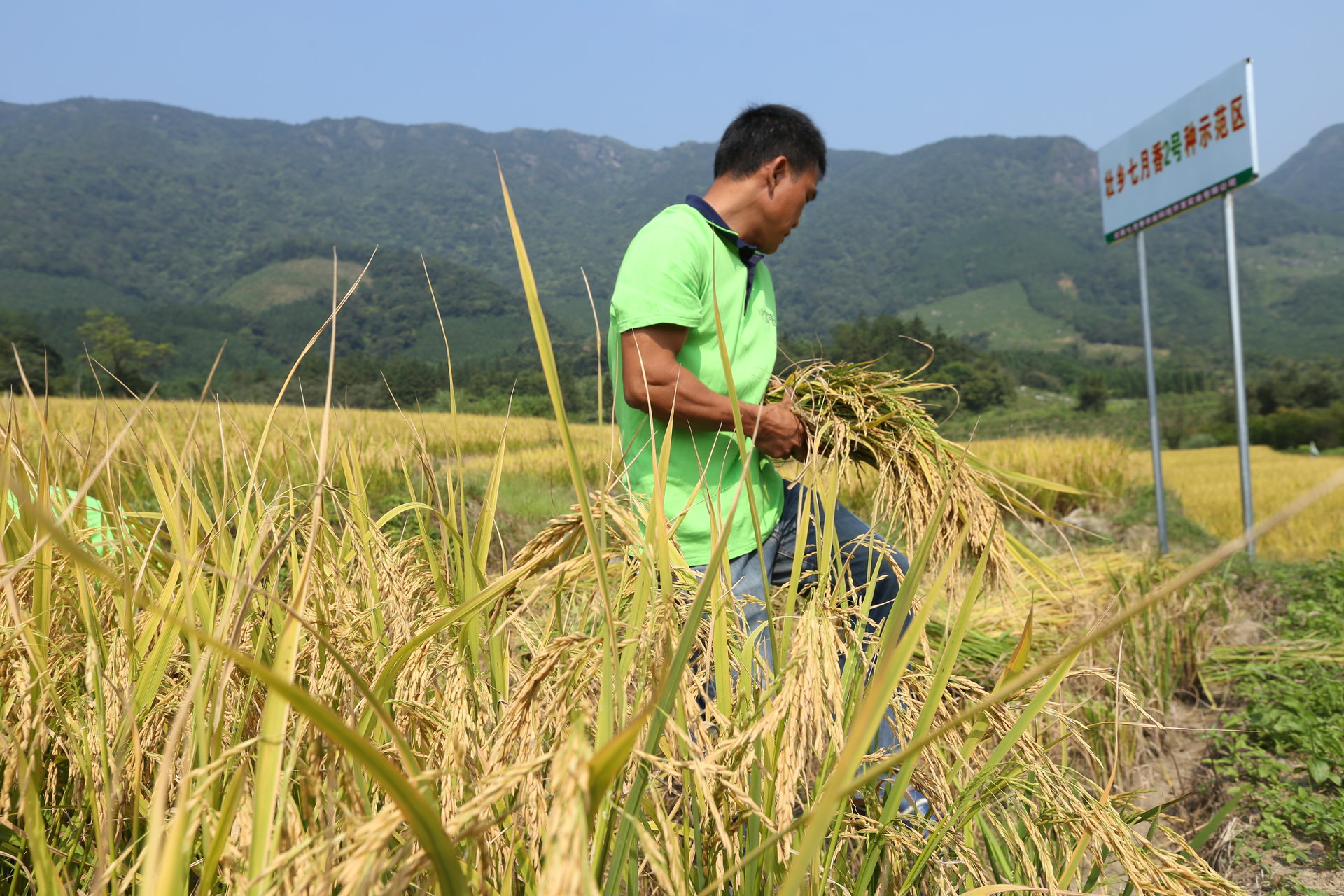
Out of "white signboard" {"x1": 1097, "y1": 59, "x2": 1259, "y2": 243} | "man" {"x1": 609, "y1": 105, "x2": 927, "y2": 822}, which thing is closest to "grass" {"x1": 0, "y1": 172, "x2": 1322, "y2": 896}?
"man" {"x1": 609, "y1": 105, "x2": 927, "y2": 822}

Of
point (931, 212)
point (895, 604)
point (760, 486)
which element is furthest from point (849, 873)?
point (931, 212)

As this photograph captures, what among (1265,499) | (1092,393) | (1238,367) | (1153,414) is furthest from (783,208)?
(1092,393)

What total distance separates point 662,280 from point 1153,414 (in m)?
5.50

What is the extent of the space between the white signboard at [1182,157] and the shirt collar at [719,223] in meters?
4.39

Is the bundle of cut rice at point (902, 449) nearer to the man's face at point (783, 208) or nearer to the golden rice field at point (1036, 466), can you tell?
the man's face at point (783, 208)

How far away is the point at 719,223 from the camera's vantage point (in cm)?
196

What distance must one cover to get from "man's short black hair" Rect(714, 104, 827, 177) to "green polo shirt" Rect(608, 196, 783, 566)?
0.17 m

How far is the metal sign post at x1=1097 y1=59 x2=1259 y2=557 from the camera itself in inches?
187

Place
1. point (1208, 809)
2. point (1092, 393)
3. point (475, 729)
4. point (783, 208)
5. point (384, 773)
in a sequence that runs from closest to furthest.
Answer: point (384, 773), point (475, 729), point (783, 208), point (1208, 809), point (1092, 393)

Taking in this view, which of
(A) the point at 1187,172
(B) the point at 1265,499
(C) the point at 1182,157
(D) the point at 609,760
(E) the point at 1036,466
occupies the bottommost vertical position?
(B) the point at 1265,499

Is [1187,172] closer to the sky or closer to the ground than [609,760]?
closer to the sky

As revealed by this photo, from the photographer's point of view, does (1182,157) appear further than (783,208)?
Yes

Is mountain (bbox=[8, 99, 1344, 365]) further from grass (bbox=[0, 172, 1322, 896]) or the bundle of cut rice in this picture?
grass (bbox=[0, 172, 1322, 896])

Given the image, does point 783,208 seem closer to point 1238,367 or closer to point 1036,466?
point 1238,367
